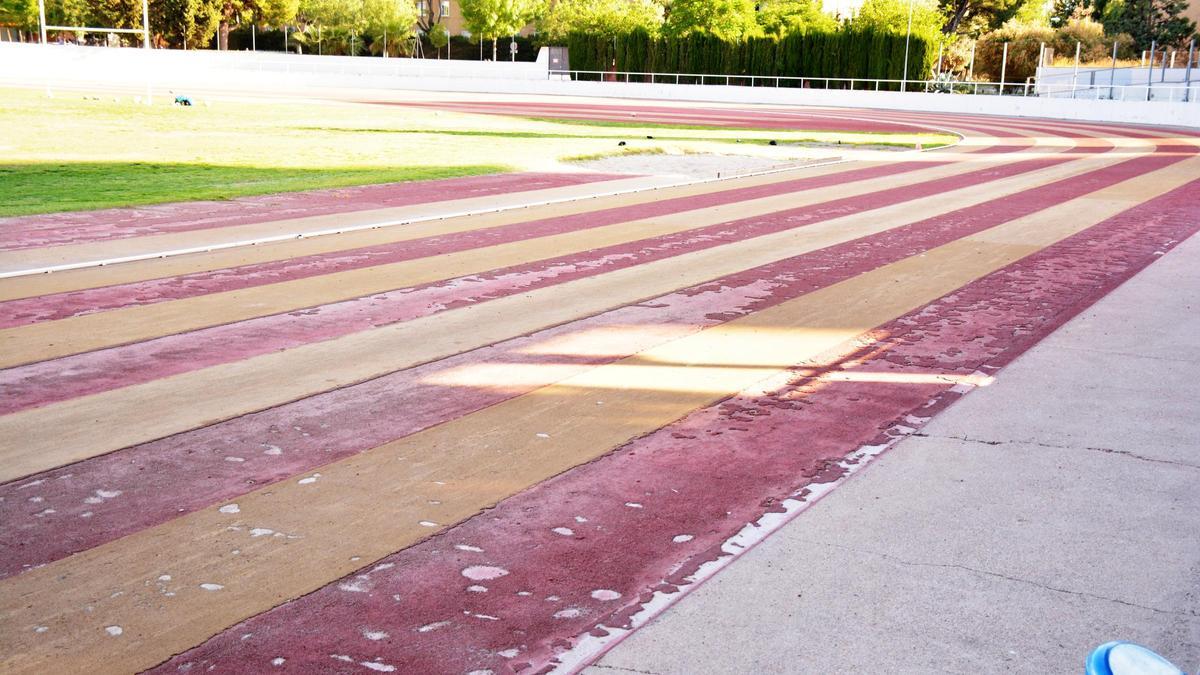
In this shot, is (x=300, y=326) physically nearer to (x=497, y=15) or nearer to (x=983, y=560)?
(x=983, y=560)

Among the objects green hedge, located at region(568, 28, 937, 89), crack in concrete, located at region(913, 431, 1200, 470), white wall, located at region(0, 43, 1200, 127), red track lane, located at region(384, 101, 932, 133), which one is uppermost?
green hedge, located at region(568, 28, 937, 89)

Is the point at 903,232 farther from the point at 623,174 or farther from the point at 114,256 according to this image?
the point at 114,256

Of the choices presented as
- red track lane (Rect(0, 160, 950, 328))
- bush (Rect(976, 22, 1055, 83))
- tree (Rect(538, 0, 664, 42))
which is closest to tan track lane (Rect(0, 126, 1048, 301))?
red track lane (Rect(0, 160, 950, 328))

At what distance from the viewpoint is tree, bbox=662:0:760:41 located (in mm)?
71312

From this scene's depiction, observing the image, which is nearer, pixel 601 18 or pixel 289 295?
pixel 289 295

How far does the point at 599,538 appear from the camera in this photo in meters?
4.82

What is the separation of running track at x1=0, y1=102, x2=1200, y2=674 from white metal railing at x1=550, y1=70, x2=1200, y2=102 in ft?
125

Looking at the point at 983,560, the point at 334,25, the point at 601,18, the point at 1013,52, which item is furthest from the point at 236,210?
the point at 334,25

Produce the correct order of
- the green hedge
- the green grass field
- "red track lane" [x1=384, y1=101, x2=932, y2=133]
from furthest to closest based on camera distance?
1. the green hedge
2. "red track lane" [x1=384, y1=101, x2=932, y2=133]
3. the green grass field

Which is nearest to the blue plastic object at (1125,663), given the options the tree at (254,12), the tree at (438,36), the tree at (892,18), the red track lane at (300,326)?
the red track lane at (300,326)

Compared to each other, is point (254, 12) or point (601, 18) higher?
point (254, 12)

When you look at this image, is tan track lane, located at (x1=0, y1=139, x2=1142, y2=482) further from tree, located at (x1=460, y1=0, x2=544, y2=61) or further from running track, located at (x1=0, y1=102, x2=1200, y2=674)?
tree, located at (x1=460, y1=0, x2=544, y2=61)

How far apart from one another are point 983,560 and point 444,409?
10.2ft

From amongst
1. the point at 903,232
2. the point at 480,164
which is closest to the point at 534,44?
the point at 480,164
